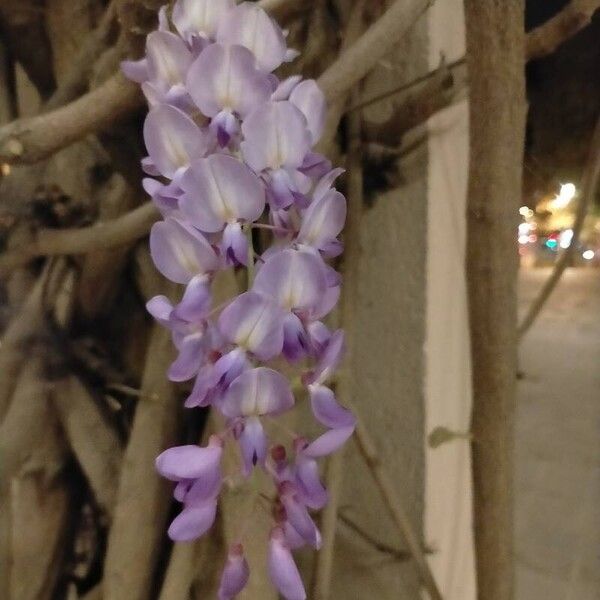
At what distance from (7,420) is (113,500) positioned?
0.28 ft

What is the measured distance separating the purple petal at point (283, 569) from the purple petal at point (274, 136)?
0.14 metres

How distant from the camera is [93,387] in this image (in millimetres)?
513

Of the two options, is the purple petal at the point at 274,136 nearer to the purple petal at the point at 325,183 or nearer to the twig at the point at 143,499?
the purple petal at the point at 325,183

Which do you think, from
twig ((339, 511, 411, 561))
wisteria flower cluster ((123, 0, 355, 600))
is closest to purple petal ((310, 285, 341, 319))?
wisteria flower cluster ((123, 0, 355, 600))

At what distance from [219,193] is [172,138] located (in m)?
0.03

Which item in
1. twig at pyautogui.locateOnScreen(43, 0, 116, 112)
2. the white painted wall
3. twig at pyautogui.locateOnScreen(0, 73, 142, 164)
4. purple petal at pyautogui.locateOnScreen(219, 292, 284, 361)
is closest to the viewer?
purple petal at pyautogui.locateOnScreen(219, 292, 284, 361)

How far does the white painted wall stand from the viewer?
0.57 meters

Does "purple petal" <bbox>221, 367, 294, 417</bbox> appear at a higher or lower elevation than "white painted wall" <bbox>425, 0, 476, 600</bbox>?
lower

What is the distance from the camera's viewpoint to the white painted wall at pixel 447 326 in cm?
57

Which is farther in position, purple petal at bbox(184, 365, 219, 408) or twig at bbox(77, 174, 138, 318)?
twig at bbox(77, 174, 138, 318)

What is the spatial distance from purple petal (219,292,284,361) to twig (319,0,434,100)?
7.0 inches

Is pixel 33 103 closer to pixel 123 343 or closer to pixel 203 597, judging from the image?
pixel 123 343

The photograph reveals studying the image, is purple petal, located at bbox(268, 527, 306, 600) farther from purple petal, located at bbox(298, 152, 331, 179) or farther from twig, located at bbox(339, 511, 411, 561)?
twig, located at bbox(339, 511, 411, 561)

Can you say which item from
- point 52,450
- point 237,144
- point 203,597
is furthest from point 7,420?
point 237,144
